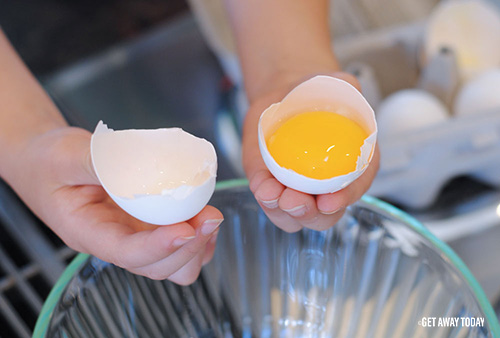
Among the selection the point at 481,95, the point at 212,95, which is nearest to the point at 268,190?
the point at 481,95

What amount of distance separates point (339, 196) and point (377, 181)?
0.41m

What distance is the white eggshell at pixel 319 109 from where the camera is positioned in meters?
0.44

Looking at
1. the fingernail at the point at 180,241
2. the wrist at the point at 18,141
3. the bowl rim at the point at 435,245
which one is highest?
the wrist at the point at 18,141

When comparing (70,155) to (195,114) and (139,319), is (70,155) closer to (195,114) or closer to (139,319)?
(139,319)

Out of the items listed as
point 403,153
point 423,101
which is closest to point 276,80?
point 403,153

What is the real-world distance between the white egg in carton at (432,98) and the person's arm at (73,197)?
0.46 m

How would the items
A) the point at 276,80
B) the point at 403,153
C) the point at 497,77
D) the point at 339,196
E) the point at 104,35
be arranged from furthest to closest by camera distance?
the point at 104,35, the point at 497,77, the point at 403,153, the point at 276,80, the point at 339,196

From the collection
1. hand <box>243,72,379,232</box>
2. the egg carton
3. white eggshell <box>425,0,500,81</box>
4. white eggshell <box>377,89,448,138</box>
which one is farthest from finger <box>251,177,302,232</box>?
white eggshell <box>425,0,500,81</box>

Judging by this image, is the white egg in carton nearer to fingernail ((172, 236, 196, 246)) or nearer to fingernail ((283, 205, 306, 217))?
fingernail ((283, 205, 306, 217))

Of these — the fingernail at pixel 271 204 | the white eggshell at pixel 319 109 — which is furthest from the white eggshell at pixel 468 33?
the fingernail at pixel 271 204

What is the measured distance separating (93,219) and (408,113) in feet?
2.11

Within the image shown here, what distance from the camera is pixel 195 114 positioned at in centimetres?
116

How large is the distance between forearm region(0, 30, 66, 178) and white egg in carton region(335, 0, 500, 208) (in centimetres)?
51

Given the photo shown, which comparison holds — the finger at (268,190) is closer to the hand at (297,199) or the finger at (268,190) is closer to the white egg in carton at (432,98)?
the hand at (297,199)
